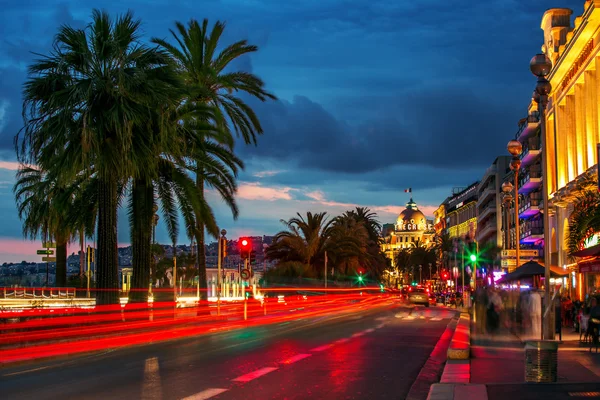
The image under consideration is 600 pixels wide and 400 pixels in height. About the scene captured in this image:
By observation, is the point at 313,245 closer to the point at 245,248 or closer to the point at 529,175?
the point at 529,175

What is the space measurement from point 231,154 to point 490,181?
81540 mm

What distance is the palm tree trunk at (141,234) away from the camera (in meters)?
28.6

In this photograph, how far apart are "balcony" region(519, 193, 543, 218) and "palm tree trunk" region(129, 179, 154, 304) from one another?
40377mm

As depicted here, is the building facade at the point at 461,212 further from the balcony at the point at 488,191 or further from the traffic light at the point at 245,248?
the traffic light at the point at 245,248

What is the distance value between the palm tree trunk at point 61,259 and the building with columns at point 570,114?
24.6 meters

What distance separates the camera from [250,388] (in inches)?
482

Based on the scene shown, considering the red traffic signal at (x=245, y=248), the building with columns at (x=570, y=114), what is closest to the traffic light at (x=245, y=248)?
the red traffic signal at (x=245, y=248)

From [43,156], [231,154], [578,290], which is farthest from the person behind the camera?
[578,290]

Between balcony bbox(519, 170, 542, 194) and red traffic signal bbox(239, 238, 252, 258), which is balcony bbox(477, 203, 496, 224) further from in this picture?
red traffic signal bbox(239, 238, 252, 258)

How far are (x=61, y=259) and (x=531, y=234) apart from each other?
40.9m

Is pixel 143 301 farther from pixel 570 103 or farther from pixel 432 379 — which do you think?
pixel 570 103

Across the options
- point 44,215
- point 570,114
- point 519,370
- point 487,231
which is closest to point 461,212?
point 487,231

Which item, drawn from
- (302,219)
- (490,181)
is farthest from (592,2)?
(490,181)

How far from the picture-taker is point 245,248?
1364 inches
